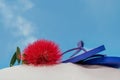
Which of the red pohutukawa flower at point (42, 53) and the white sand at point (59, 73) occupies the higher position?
the red pohutukawa flower at point (42, 53)

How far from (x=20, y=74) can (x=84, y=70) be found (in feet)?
0.54

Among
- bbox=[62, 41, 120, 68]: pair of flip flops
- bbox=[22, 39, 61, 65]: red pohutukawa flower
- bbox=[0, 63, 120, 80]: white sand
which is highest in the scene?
bbox=[22, 39, 61, 65]: red pohutukawa flower

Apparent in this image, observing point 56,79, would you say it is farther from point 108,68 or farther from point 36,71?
point 108,68

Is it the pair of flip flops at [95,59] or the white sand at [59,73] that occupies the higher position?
the pair of flip flops at [95,59]

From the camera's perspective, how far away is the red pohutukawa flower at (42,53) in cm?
99

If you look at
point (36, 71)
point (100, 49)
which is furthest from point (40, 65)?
point (100, 49)

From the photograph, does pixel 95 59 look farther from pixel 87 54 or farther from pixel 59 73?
pixel 59 73

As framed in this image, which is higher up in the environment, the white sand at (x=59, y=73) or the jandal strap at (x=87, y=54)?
the jandal strap at (x=87, y=54)

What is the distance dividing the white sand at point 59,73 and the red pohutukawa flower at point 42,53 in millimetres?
22

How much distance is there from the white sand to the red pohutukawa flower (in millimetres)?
22

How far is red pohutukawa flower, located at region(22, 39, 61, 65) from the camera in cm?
99

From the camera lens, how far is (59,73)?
0.94m

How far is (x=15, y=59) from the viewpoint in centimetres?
105

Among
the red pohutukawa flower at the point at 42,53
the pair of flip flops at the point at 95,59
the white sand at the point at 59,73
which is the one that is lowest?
the white sand at the point at 59,73
